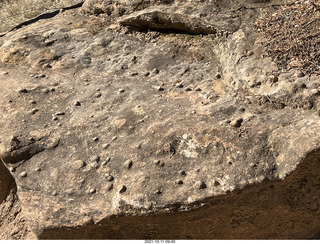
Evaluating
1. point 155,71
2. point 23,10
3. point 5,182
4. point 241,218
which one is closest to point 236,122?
point 241,218

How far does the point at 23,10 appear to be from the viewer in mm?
5953

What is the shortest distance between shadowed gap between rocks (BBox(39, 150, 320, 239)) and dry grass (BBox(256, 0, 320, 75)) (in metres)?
0.81

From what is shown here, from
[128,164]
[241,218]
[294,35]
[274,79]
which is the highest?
[294,35]

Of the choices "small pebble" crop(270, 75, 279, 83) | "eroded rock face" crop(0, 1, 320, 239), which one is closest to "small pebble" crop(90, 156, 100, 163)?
"eroded rock face" crop(0, 1, 320, 239)

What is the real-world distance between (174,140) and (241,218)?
740 mm

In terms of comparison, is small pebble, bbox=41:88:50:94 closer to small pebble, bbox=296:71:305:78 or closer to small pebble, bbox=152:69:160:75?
small pebble, bbox=152:69:160:75

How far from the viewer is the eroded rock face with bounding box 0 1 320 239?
2.42 metres

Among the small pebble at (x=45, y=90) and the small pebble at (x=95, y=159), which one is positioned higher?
the small pebble at (x=45, y=90)

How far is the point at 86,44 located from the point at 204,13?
1.25 metres

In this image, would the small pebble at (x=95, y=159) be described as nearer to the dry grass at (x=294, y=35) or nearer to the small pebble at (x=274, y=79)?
the small pebble at (x=274, y=79)

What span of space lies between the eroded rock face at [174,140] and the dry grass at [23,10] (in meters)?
2.40

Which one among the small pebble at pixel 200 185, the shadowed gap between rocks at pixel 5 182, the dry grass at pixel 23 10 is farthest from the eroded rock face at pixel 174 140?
the dry grass at pixel 23 10

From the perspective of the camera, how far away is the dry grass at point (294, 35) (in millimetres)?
2758

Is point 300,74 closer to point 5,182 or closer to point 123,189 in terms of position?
point 123,189
